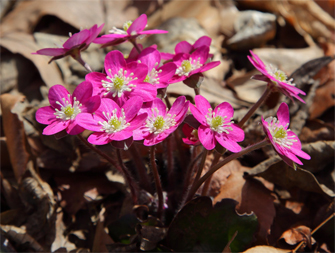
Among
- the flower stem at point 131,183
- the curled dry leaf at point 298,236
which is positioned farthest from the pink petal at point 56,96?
the curled dry leaf at point 298,236

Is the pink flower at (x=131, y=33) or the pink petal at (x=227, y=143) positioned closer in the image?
the pink petal at (x=227, y=143)

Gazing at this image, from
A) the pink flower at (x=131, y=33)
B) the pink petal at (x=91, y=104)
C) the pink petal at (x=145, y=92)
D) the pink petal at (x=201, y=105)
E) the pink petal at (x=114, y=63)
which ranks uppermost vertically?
the pink flower at (x=131, y=33)

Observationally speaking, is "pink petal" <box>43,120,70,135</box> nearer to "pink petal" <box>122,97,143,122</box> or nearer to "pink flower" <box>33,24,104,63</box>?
"pink petal" <box>122,97,143,122</box>

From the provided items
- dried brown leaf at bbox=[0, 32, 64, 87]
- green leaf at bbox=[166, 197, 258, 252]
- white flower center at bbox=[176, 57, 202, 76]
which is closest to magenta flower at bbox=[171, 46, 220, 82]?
white flower center at bbox=[176, 57, 202, 76]

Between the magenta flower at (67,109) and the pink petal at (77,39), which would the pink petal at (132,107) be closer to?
the magenta flower at (67,109)

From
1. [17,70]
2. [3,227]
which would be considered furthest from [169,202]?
[17,70]

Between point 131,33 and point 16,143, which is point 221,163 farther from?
point 16,143
